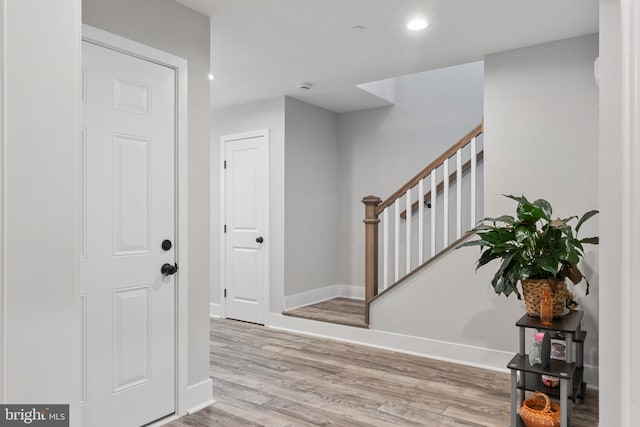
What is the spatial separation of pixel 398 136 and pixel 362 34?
2.22 meters

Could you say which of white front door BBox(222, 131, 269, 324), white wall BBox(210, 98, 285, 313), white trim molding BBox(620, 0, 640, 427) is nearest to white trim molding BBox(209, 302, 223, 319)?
white front door BBox(222, 131, 269, 324)

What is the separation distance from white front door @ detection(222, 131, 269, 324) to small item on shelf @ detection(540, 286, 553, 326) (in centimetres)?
302

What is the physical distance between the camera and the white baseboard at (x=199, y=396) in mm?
2725

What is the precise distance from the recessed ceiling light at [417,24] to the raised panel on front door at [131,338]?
2.40 meters

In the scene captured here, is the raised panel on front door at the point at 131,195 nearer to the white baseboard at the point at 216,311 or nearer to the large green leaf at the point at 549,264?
the large green leaf at the point at 549,264

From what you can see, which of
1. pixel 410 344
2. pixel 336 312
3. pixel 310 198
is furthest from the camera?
pixel 310 198

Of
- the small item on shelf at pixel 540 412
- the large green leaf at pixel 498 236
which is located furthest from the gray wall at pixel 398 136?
the small item on shelf at pixel 540 412

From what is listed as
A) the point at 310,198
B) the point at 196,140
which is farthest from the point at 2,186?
the point at 310,198

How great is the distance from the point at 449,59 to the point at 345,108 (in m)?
1.92

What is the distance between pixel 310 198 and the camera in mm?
5211

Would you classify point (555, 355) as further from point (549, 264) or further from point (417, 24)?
point (417, 24)

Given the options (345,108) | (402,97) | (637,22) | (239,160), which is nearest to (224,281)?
(239,160)

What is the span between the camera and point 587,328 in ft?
10.2

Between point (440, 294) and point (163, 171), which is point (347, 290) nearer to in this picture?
point (440, 294)
